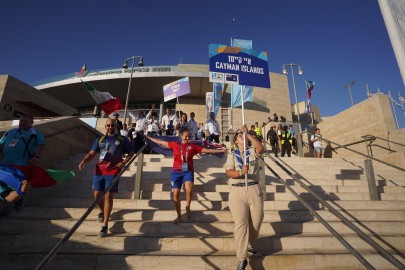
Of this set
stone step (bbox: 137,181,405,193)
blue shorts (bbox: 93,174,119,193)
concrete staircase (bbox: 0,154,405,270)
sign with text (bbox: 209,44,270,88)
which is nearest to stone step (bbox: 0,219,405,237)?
concrete staircase (bbox: 0,154,405,270)

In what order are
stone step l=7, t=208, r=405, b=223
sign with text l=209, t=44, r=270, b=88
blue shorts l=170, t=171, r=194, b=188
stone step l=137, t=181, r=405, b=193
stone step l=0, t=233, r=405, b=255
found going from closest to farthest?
stone step l=0, t=233, r=405, b=255
stone step l=7, t=208, r=405, b=223
blue shorts l=170, t=171, r=194, b=188
sign with text l=209, t=44, r=270, b=88
stone step l=137, t=181, r=405, b=193

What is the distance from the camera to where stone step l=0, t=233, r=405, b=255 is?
3635 mm

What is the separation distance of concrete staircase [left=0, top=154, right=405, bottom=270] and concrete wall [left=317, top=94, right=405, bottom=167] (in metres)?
3.73

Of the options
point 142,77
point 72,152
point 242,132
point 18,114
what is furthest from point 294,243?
point 142,77

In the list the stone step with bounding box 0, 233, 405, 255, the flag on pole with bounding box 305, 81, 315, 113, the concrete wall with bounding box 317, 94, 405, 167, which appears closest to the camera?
the stone step with bounding box 0, 233, 405, 255

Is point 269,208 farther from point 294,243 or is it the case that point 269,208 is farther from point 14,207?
point 14,207

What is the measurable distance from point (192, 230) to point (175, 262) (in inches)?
36.9

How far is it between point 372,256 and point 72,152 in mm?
8066

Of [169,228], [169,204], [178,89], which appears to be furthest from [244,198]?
[178,89]

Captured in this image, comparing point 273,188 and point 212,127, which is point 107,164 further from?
point 212,127

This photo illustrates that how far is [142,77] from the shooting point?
73.1 feet

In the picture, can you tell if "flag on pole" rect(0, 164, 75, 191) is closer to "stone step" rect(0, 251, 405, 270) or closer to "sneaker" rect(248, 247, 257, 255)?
"stone step" rect(0, 251, 405, 270)

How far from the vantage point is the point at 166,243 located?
368 centimetres

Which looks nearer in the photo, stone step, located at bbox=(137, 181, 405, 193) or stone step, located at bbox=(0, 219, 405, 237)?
stone step, located at bbox=(0, 219, 405, 237)
